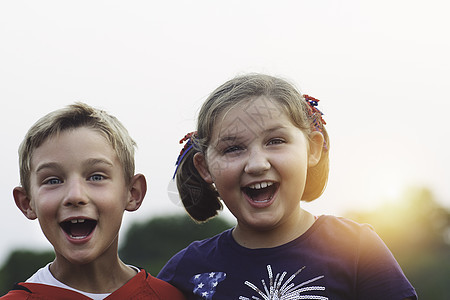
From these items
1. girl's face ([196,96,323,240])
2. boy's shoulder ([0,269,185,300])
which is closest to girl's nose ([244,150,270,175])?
girl's face ([196,96,323,240])

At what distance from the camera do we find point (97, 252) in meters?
3.60

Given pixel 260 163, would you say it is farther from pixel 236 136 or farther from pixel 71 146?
pixel 71 146

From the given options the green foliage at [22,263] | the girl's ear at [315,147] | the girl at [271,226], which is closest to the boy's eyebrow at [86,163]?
the girl at [271,226]

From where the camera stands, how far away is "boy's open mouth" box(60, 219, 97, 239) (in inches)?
143

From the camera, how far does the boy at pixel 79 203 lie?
11.6 feet

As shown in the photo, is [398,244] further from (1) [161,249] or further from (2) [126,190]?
(2) [126,190]

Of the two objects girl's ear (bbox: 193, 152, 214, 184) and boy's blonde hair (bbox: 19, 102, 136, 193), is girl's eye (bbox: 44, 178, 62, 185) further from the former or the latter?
girl's ear (bbox: 193, 152, 214, 184)

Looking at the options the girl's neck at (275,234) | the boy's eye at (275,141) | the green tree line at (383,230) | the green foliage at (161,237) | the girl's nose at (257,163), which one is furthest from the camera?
the green foliage at (161,237)

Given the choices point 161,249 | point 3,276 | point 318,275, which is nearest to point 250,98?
point 318,275

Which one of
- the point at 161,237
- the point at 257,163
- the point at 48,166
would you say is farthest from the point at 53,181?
the point at 161,237

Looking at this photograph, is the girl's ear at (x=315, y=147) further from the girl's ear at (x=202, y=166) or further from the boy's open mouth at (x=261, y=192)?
the girl's ear at (x=202, y=166)

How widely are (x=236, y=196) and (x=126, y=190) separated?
2.44 feet

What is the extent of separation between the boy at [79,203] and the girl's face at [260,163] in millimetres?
683

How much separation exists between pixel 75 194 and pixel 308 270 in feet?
4.92
